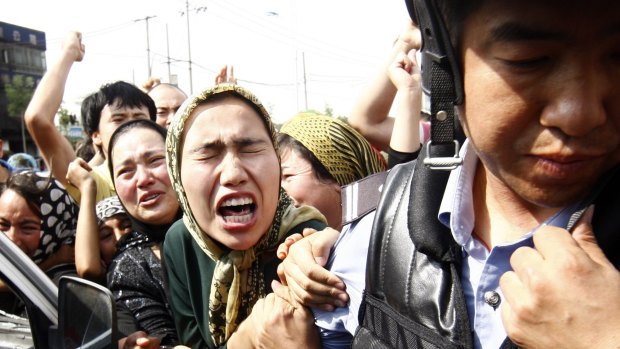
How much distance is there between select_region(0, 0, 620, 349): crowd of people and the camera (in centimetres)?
98

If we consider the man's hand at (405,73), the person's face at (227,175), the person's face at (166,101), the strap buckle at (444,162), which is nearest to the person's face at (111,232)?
the person's face at (227,175)

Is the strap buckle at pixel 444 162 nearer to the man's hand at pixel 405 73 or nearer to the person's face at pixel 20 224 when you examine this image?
the man's hand at pixel 405 73

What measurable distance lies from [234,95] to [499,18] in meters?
1.28

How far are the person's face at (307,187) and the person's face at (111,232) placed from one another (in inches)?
39.0

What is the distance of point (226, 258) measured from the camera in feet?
6.93

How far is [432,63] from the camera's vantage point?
4.22 ft

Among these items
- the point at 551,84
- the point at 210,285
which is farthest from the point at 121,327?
the point at 551,84

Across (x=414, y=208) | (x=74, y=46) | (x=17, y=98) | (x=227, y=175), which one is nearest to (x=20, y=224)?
(x=74, y=46)

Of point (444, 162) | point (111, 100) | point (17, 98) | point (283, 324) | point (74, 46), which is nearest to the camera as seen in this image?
point (444, 162)

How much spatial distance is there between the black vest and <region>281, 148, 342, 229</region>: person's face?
1.26m

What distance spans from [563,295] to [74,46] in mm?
3721

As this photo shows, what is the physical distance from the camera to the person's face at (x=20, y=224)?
10.2 ft

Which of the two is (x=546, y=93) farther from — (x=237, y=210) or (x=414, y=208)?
(x=237, y=210)

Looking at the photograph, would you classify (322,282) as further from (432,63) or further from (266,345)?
(432,63)
